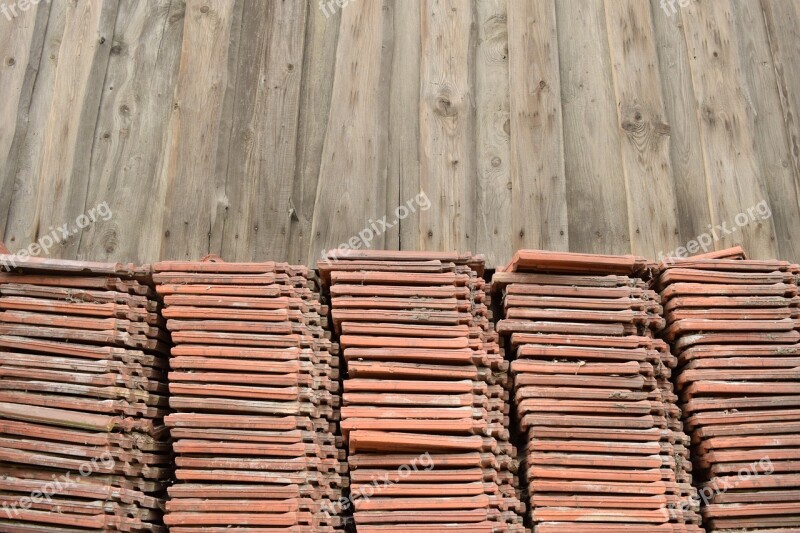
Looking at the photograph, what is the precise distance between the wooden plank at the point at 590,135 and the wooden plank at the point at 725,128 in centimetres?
81

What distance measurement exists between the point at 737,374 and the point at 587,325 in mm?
1098

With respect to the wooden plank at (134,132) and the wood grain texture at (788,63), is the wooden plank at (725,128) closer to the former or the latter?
the wood grain texture at (788,63)

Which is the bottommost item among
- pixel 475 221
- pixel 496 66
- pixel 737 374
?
pixel 737 374

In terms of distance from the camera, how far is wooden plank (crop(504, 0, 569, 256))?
23.4ft

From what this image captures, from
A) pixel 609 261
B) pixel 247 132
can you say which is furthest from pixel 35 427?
pixel 609 261

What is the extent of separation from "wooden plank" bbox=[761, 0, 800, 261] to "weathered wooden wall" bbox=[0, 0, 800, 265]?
2 centimetres

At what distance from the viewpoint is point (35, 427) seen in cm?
571

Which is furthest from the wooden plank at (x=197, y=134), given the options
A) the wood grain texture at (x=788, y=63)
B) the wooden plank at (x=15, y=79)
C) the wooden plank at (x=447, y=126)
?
the wood grain texture at (x=788, y=63)

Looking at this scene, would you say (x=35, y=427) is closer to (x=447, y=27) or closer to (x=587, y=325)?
(x=587, y=325)

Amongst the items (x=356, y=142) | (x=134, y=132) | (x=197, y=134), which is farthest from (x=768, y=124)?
(x=134, y=132)

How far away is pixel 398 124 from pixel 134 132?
228 cm

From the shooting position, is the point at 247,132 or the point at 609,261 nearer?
the point at 609,261

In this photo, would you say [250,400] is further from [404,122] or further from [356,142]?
[404,122]

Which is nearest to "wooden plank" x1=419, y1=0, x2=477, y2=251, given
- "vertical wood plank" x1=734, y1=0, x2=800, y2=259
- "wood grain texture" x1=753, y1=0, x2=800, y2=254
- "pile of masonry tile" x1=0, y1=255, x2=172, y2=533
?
"pile of masonry tile" x1=0, y1=255, x2=172, y2=533
